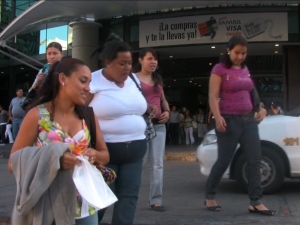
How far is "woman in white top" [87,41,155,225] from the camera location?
139 inches

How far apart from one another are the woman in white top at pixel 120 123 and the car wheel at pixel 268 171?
2.96 m

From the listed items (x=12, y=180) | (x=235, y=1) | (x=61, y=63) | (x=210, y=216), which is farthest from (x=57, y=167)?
(x=235, y=1)

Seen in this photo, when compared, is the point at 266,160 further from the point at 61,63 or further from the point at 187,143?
the point at 187,143

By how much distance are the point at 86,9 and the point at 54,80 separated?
13157 mm

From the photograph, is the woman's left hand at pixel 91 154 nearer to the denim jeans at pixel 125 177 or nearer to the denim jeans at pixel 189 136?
the denim jeans at pixel 125 177

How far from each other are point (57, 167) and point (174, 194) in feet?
14.6

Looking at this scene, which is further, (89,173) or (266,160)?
(266,160)

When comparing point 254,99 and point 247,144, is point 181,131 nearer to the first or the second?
point 254,99

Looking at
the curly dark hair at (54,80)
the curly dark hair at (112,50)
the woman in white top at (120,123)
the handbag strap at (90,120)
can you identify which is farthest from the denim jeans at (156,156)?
the curly dark hair at (54,80)

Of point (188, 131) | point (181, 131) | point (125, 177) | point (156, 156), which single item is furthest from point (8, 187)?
point (181, 131)

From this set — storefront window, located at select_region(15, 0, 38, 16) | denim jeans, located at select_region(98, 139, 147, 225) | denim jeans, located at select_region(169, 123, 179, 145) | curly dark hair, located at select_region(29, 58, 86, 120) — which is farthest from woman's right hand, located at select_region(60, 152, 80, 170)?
storefront window, located at select_region(15, 0, 38, 16)

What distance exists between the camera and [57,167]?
2.38 meters

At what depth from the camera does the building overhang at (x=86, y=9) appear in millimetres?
14656

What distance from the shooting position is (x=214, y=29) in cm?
1598
